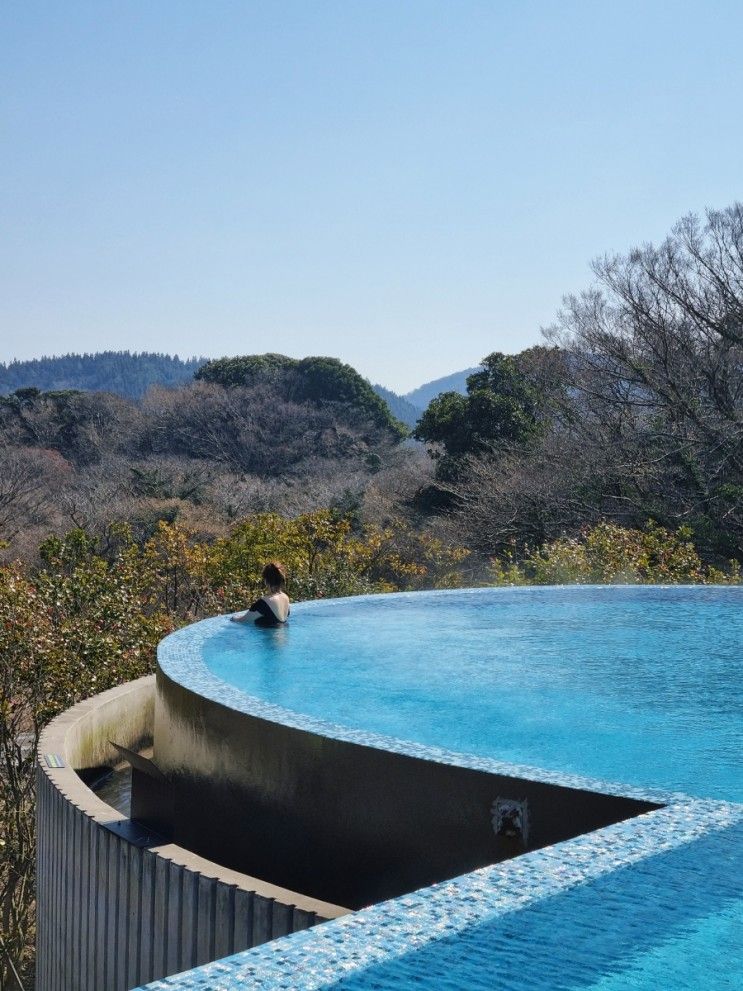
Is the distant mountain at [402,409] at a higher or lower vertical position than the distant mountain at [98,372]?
lower

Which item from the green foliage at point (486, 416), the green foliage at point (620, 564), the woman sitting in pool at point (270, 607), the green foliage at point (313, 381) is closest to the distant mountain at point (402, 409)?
the green foliage at point (313, 381)

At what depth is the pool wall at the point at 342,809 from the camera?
3619 millimetres

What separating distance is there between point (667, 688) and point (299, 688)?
2.26 meters

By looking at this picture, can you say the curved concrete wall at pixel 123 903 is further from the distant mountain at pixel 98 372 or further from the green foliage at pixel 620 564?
the distant mountain at pixel 98 372

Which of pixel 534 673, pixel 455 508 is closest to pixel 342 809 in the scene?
pixel 534 673

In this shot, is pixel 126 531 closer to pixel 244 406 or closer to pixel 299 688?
pixel 299 688

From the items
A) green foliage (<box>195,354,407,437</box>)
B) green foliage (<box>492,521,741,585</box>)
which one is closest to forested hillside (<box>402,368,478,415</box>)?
green foliage (<box>195,354,407,437</box>)

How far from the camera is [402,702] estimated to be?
627cm

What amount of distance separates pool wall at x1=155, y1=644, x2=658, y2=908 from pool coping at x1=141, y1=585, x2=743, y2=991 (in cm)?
15

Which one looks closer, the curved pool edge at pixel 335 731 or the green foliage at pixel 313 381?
the curved pool edge at pixel 335 731

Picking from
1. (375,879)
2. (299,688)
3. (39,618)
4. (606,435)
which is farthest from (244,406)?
(375,879)

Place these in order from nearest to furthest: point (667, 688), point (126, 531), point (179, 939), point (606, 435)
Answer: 1. point (179, 939)
2. point (667, 688)
3. point (126, 531)
4. point (606, 435)

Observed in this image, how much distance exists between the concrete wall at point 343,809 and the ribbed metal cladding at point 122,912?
0.55 m

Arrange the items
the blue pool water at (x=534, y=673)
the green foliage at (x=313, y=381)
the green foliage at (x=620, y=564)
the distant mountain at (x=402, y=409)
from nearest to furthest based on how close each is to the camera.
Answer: the blue pool water at (x=534, y=673) < the green foliage at (x=620, y=564) < the green foliage at (x=313, y=381) < the distant mountain at (x=402, y=409)
